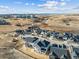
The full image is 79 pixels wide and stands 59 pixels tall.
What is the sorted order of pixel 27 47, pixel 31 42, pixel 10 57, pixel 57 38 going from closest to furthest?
pixel 10 57 < pixel 27 47 < pixel 31 42 < pixel 57 38

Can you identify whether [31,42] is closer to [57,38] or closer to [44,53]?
[44,53]

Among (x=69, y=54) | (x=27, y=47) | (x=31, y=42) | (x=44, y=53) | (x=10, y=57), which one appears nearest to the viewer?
(x=10, y=57)

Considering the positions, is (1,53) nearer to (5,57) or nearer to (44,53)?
(5,57)

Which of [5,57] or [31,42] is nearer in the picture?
[5,57]

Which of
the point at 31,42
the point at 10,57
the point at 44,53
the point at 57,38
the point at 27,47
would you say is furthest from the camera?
the point at 57,38

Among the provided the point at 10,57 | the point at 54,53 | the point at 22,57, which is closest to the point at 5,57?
the point at 10,57

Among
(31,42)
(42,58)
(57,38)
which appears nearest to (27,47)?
(31,42)

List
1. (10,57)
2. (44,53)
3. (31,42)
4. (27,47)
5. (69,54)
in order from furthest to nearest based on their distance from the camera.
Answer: (31,42) → (27,47) → (44,53) → (69,54) → (10,57)

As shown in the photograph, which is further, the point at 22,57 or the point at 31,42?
the point at 31,42
